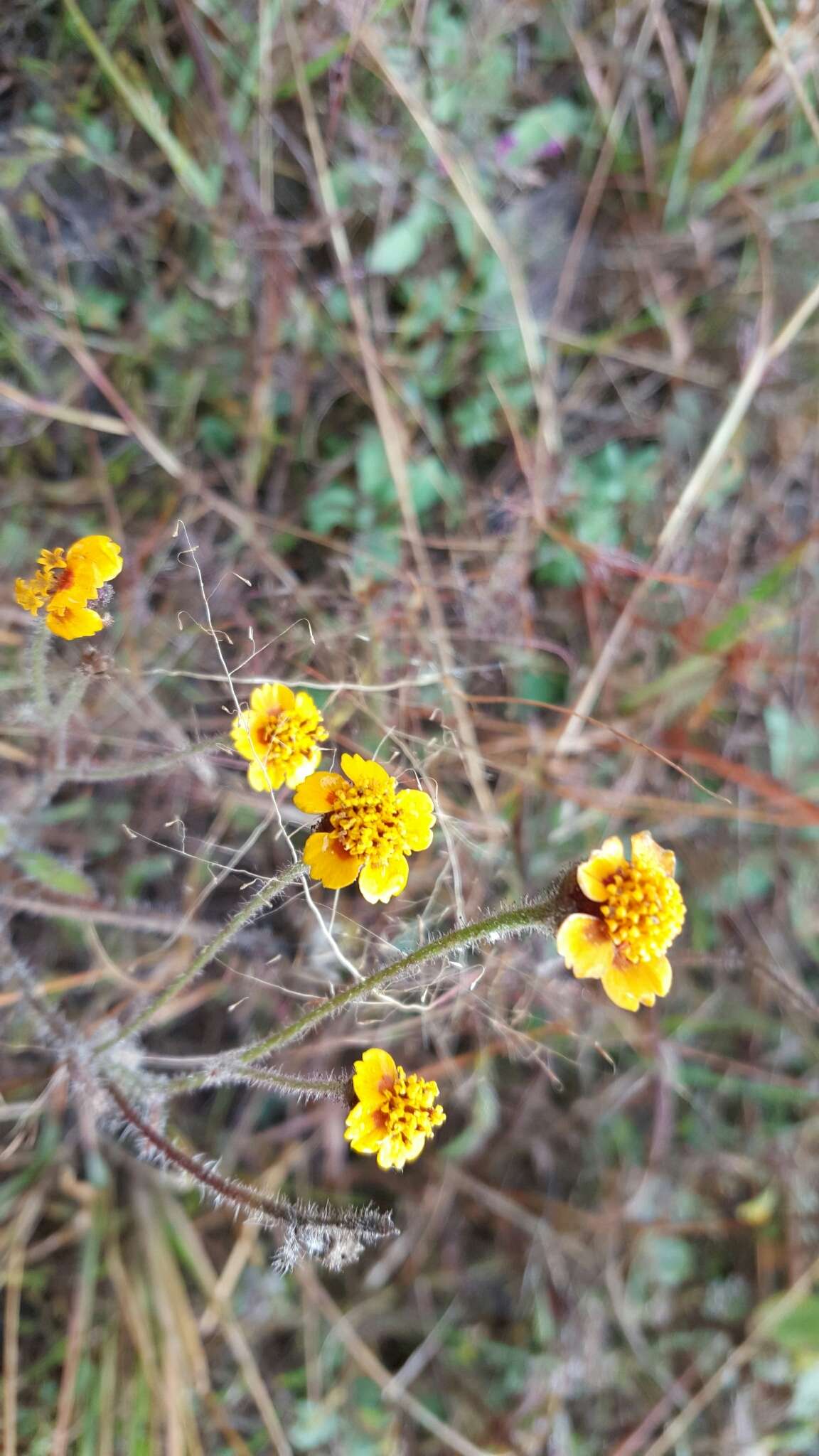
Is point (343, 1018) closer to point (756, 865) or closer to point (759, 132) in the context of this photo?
point (756, 865)

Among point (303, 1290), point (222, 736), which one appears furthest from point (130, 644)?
point (303, 1290)

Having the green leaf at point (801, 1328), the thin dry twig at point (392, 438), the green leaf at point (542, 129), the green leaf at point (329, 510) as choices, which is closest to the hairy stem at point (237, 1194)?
the thin dry twig at point (392, 438)

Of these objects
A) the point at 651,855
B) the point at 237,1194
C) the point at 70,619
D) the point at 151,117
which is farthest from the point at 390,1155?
the point at 151,117

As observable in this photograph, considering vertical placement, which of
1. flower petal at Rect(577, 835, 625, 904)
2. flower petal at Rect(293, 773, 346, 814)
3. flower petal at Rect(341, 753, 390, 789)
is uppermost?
flower petal at Rect(341, 753, 390, 789)

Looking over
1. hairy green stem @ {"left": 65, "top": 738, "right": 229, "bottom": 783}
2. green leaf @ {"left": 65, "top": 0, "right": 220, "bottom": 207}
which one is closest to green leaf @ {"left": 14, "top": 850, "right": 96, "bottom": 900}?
hairy green stem @ {"left": 65, "top": 738, "right": 229, "bottom": 783}

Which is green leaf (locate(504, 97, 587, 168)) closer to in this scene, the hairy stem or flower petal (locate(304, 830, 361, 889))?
flower petal (locate(304, 830, 361, 889))

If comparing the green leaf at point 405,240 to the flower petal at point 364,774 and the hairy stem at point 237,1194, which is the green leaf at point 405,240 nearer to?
the flower petal at point 364,774
